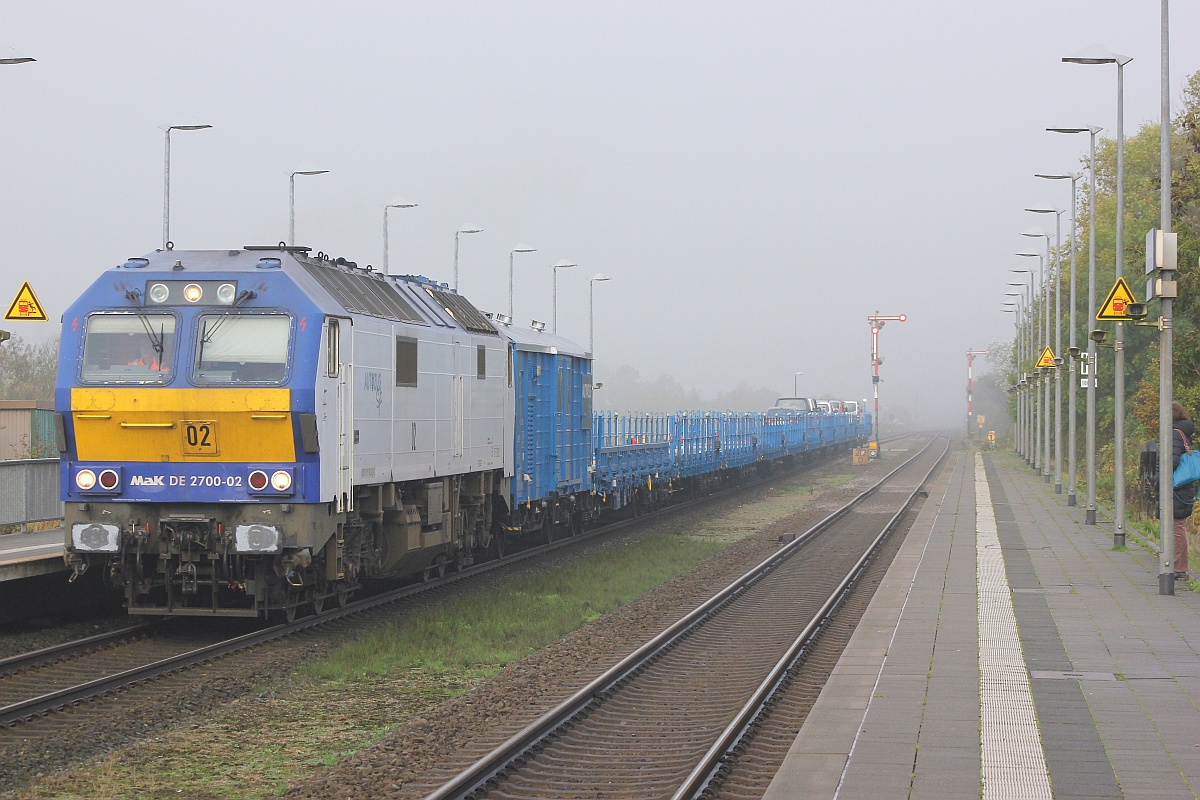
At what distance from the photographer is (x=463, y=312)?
17.3 meters

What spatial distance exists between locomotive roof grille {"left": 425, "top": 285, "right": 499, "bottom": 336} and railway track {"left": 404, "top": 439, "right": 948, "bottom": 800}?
4747 mm

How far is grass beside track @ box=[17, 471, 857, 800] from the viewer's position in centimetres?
775

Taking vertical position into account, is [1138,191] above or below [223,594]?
above

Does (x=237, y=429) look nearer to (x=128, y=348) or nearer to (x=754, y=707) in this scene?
(x=128, y=348)

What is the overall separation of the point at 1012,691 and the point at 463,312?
9.79 m

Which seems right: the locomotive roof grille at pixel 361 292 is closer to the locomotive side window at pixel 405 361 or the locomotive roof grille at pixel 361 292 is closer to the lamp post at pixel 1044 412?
the locomotive side window at pixel 405 361

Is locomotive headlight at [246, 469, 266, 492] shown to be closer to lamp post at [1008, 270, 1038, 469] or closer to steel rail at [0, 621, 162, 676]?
steel rail at [0, 621, 162, 676]

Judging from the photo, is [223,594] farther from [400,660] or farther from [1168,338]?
[1168,338]

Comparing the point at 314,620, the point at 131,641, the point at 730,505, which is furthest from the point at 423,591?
the point at 730,505

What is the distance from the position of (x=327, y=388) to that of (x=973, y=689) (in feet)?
20.6

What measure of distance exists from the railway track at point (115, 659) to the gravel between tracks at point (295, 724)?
0.72ft

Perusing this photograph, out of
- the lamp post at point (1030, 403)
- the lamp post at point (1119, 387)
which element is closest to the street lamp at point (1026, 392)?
the lamp post at point (1030, 403)

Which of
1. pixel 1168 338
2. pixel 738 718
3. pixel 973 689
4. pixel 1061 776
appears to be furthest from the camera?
pixel 1168 338

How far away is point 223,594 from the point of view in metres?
13.9
